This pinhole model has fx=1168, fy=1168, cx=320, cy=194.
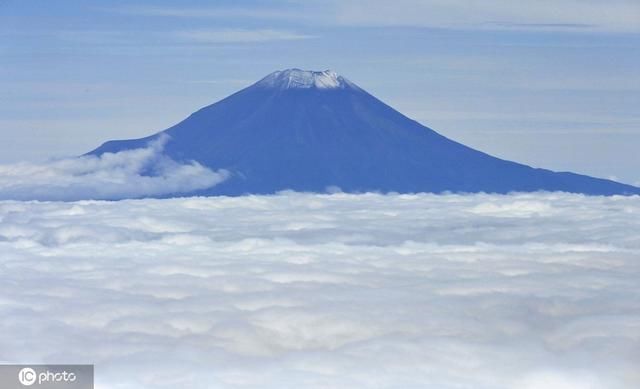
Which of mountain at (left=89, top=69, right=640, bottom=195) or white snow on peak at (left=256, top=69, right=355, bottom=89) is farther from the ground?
white snow on peak at (left=256, top=69, right=355, bottom=89)

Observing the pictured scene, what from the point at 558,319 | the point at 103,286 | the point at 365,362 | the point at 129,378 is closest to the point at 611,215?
the point at 558,319

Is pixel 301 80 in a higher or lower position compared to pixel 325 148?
higher

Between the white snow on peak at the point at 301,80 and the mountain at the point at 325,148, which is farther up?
the white snow on peak at the point at 301,80

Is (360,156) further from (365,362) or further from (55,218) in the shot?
(365,362)

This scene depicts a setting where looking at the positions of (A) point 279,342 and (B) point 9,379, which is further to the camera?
(A) point 279,342
